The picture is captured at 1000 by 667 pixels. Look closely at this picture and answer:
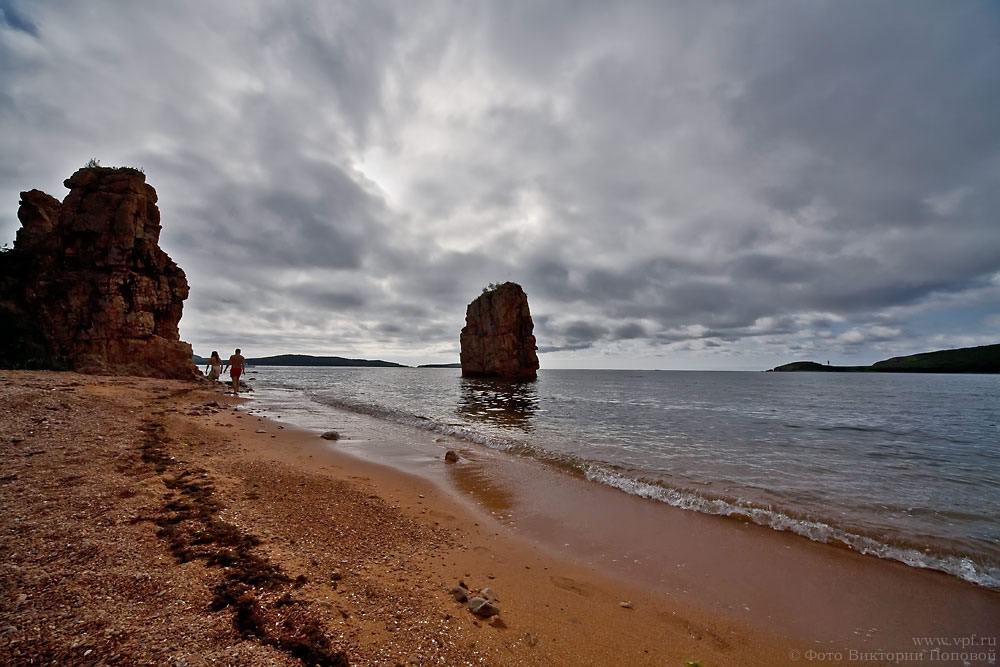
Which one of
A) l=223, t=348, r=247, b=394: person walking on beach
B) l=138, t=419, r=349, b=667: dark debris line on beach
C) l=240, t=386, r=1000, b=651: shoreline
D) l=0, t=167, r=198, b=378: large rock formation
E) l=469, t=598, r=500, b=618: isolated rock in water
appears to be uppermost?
l=0, t=167, r=198, b=378: large rock formation

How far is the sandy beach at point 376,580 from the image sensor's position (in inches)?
112

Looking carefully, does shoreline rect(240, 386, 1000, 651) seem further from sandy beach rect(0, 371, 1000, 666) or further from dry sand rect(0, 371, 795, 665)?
dry sand rect(0, 371, 795, 665)

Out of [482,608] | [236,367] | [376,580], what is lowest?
[482,608]

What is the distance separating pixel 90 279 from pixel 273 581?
110 ft

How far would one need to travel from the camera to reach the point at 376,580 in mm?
4160

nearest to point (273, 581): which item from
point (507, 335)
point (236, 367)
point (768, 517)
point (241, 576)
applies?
point (241, 576)

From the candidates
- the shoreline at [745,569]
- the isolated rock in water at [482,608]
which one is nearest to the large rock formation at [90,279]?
the shoreline at [745,569]

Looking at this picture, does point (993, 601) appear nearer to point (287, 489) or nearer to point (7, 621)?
point (7, 621)

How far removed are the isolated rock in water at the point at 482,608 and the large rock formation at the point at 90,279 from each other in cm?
3227

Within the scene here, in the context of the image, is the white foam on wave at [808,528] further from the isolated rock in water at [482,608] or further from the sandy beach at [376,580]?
the isolated rock in water at [482,608]

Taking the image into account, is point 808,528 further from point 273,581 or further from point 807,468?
point 273,581

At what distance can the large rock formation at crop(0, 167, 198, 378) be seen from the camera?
2434cm

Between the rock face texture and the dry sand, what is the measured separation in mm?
71510

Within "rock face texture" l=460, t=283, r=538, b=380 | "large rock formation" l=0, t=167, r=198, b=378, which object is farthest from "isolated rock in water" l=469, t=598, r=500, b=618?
"rock face texture" l=460, t=283, r=538, b=380
